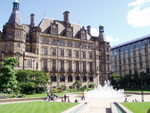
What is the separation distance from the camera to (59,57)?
7150cm

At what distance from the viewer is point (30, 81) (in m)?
51.2

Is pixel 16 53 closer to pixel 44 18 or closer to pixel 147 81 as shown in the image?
pixel 44 18

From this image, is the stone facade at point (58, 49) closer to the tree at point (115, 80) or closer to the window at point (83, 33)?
the window at point (83, 33)

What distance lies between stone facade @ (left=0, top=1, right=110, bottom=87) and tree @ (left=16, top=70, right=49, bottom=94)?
26.6ft

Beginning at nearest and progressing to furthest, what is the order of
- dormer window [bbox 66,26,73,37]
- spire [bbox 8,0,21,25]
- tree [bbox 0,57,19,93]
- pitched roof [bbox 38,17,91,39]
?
tree [bbox 0,57,19,93], spire [bbox 8,0,21,25], pitched roof [bbox 38,17,91,39], dormer window [bbox 66,26,73,37]

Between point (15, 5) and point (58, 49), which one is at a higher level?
point (15, 5)

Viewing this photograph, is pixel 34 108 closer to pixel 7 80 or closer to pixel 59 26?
pixel 7 80

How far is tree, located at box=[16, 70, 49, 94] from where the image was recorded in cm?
4888

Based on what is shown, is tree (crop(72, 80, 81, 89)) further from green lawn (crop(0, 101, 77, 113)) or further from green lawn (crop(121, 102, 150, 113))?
green lawn (crop(121, 102, 150, 113))

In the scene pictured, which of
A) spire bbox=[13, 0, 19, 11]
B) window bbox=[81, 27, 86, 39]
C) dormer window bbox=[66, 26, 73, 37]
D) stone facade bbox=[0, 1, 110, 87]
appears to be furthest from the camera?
window bbox=[81, 27, 86, 39]

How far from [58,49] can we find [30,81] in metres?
22.6

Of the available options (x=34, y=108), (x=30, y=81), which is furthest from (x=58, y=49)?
(x=34, y=108)

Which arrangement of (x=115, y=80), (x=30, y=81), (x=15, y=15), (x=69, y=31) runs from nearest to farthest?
(x=30, y=81) < (x=15, y=15) < (x=69, y=31) < (x=115, y=80)

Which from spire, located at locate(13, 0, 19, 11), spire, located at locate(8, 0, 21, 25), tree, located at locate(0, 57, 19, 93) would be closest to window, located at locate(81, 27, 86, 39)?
spire, located at locate(8, 0, 21, 25)
